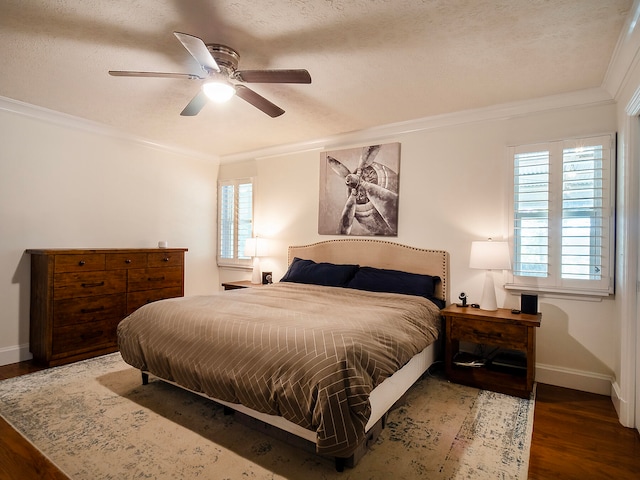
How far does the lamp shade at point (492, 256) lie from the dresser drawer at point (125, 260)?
3.60 metres

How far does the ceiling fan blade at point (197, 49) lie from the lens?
1.78 metres

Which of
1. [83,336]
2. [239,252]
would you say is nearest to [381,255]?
[239,252]

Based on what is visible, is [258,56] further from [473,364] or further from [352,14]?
[473,364]

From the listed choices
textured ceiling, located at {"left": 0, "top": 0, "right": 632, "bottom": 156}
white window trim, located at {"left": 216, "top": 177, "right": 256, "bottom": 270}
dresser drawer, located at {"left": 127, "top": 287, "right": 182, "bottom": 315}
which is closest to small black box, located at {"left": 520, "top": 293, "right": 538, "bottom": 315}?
textured ceiling, located at {"left": 0, "top": 0, "right": 632, "bottom": 156}

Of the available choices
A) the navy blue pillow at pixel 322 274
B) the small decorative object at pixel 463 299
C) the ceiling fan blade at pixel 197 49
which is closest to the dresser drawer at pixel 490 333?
the small decorative object at pixel 463 299

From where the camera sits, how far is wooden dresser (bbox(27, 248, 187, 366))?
3.31 meters

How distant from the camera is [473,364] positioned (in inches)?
120

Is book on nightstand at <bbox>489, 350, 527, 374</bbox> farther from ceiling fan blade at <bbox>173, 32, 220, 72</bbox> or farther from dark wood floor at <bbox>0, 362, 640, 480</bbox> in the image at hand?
ceiling fan blade at <bbox>173, 32, 220, 72</bbox>

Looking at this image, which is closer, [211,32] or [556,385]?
[211,32]

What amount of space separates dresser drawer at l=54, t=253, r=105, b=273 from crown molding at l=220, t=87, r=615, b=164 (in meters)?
2.60

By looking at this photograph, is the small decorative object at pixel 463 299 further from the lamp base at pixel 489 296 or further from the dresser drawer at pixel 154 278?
the dresser drawer at pixel 154 278

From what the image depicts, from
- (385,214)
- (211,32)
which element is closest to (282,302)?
(385,214)

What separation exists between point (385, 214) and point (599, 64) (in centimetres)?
219

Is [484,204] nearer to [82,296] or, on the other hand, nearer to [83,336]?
[82,296]
